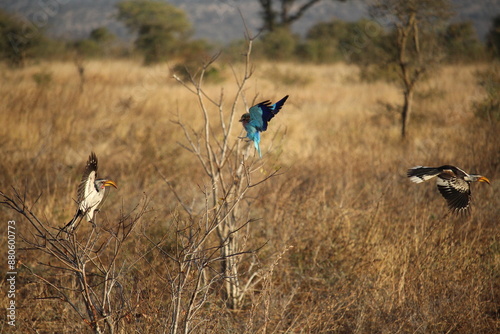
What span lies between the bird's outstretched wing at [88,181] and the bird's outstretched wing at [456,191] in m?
1.98

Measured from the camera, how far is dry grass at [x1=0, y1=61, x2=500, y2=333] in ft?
7.96

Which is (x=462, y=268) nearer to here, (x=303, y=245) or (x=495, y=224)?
(x=495, y=224)

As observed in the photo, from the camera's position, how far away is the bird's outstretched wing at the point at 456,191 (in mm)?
2512

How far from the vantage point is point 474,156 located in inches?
175

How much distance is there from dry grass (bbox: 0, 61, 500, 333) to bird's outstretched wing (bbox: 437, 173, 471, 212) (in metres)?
0.12

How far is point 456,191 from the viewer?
254cm

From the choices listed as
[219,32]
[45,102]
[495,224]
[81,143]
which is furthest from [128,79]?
[219,32]

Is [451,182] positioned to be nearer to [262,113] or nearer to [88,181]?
[262,113]

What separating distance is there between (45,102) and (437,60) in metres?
6.32

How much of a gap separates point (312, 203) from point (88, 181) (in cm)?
220

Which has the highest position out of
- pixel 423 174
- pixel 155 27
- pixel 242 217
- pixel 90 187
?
pixel 90 187

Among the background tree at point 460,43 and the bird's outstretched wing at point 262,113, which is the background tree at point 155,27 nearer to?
the background tree at point 460,43

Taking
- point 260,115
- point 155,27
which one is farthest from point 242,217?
point 155,27

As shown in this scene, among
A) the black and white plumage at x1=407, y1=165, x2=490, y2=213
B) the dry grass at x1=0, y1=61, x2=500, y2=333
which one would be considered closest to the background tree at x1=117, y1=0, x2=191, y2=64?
the dry grass at x1=0, y1=61, x2=500, y2=333
